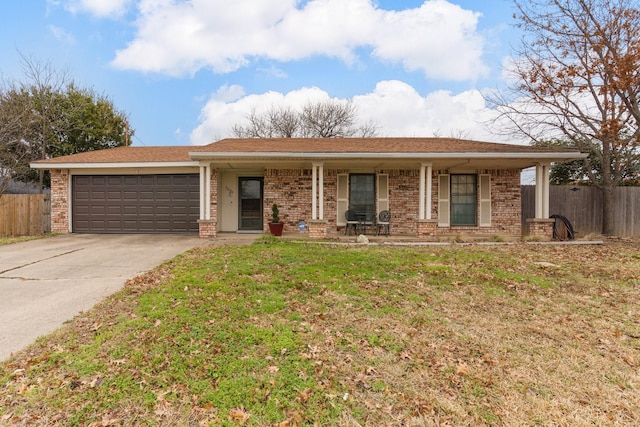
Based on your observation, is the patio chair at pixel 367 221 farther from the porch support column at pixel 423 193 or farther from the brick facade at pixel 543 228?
the brick facade at pixel 543 228

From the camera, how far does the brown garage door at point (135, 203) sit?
11133 millimetres

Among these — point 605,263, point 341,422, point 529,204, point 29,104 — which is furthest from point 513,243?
point 29,104

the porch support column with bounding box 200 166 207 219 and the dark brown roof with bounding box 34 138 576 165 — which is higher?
the dark brown roof with bounding box 34 138 576 165

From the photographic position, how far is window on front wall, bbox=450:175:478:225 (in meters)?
11.3

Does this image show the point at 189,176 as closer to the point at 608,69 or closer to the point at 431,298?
the point at 431,298

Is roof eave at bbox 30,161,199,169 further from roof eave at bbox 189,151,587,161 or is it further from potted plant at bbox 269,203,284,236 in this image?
potted plant at bbox 269,203,284,236

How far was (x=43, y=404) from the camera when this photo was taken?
224 cm

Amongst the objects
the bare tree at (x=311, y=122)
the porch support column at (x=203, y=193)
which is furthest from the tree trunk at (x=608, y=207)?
the bare tree at (x=311, y=122)

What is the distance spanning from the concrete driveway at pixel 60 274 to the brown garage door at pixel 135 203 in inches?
57.9

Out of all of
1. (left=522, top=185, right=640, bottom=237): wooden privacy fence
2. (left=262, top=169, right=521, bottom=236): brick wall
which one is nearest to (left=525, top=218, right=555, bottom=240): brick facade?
(left=262, top=169, right=521, bottom=236): brick wall

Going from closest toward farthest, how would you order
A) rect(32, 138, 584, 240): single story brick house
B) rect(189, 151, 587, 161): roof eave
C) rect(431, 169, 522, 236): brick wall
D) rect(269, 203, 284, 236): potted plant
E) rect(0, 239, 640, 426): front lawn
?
rect(0, 239, 640, 426): front lawn < rect(189, 151, 587, 161): roof eave < rect(269, 203, 284, 236): potted plant < rect(32, 138, 584, 240): single story brick house < rect(431, 169, 522, 236): brick wall

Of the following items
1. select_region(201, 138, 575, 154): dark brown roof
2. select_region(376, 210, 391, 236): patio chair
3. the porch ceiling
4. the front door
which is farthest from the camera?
the front door

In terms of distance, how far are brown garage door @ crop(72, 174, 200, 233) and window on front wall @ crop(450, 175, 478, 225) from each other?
8.84 metres

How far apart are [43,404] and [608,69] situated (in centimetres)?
1248
